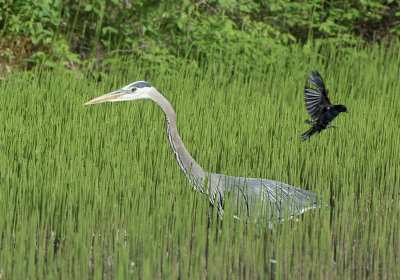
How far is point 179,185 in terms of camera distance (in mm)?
3510

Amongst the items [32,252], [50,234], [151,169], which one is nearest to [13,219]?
[50,234]

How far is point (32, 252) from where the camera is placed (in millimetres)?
2793

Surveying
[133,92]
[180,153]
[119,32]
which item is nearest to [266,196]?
[180,153]

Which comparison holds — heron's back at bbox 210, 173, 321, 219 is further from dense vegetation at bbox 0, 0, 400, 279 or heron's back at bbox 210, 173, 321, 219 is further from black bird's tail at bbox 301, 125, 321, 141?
black bird's tail at bbox 301, 125, 321, 141

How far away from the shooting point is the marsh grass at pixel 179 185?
294cm

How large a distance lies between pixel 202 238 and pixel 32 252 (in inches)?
29.3

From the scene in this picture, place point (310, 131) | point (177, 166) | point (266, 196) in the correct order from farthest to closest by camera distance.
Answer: point (310, 131), point (177, 166), point (266, 196)

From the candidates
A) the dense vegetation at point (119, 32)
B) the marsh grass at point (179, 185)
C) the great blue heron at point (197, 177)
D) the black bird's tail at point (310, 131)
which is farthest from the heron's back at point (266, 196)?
the dense vegetation at point (119, 32)

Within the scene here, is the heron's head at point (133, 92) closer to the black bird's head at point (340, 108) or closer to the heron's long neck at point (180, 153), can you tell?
the heron's long neck at point (180, 153)

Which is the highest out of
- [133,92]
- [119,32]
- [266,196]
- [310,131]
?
[119,32]

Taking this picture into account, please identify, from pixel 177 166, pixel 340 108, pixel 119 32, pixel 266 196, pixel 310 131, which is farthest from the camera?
pixel 119 32

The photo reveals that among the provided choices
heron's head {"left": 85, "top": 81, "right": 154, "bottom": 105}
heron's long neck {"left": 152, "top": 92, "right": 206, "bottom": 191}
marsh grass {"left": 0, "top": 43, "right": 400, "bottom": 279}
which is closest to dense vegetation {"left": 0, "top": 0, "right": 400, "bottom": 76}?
marsh grass {"left": 0, "top": 43, "right": 400, "bottom": 279}

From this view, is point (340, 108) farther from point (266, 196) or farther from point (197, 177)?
point (197, 177)

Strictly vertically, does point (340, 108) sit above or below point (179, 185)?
above
